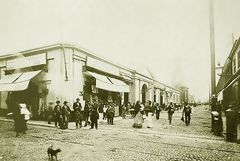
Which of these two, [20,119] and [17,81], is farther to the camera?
[17,81]

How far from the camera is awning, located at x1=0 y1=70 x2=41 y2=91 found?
15539 mm

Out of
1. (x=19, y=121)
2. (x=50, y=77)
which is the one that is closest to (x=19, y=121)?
(x=19, y=121)

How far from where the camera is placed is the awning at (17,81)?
15.5 meters

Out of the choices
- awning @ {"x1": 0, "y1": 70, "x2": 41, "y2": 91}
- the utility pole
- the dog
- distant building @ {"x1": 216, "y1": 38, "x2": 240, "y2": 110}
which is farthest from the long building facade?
the dog

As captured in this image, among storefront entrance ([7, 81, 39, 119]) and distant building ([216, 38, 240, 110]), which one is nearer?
distant building ([216, 38, 240, 110])

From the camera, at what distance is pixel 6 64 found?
18938mm

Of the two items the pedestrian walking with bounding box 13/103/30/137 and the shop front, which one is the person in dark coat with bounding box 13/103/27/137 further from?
the shop front

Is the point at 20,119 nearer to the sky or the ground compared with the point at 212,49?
nearer to the ground

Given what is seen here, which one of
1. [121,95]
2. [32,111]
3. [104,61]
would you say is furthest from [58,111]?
[121,95]

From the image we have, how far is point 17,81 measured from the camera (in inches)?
640

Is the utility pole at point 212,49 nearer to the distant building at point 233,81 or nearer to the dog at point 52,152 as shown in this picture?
the distant building at point 233,81

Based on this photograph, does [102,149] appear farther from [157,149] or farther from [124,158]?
[157,149]

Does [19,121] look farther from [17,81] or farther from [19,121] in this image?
[17,81]

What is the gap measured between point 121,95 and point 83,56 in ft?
26.1
